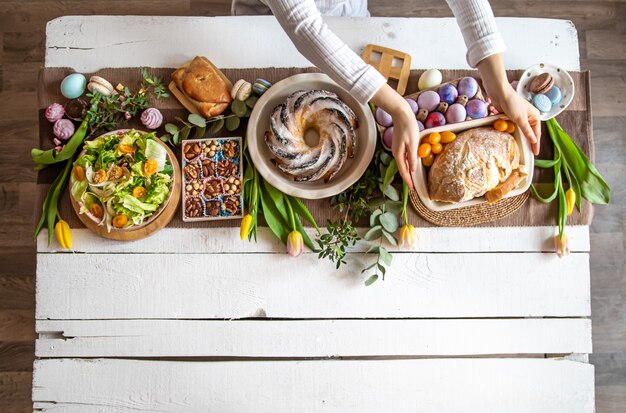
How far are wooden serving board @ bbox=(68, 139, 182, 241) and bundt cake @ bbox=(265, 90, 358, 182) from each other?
27cm

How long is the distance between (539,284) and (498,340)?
20 centimetres

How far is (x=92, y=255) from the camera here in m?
1.43

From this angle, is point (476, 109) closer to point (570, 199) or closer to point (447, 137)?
point (447, 137)

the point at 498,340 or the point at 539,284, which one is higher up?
the point at 539,284

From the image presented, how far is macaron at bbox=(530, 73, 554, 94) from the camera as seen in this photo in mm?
1382

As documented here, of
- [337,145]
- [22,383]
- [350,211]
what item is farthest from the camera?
[22,383]

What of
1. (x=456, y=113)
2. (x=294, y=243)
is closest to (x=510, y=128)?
(x=456, y=113)

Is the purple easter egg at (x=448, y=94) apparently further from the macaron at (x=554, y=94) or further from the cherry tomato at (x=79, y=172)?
the cherry tomato at (x=79, y=172)

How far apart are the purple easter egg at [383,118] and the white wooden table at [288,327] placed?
0.34 meters

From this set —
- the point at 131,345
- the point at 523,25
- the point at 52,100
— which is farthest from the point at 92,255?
the point at 523,25

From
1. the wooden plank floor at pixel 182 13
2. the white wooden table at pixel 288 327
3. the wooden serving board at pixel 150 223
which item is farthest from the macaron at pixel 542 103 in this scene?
the wooden serving board at pixel 150 223

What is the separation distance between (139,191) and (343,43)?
0.64m

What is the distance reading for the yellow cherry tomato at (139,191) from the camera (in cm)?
129

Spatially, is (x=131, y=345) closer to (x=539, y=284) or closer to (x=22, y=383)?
(x=22, y=383)
